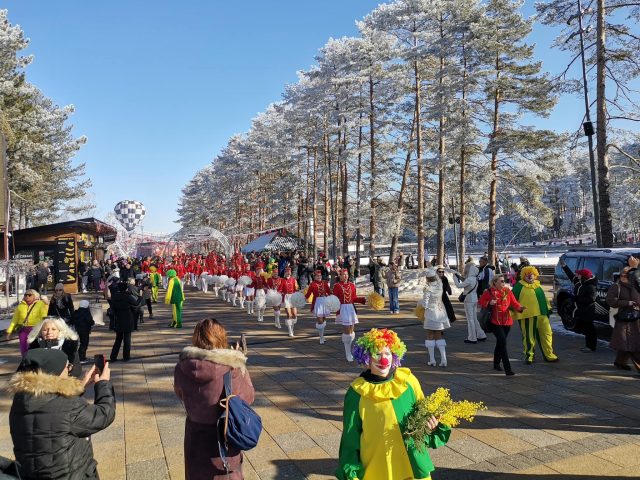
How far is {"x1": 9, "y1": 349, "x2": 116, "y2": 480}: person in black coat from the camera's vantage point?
9.55ft

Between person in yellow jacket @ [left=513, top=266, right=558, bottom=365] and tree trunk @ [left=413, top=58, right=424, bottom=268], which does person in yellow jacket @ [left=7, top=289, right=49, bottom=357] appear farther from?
tree trunk @ [left=413, top=58, right=424, bottom=268]

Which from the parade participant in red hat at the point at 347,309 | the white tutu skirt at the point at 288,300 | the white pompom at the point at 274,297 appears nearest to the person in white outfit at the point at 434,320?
the parade participant in red hat at the point at 347,309

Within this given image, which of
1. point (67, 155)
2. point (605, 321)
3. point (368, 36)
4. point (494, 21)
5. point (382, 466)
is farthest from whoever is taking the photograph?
point (67, 155)

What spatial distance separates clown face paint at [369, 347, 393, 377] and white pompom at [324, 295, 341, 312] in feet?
26.0

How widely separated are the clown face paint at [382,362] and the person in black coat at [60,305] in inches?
314

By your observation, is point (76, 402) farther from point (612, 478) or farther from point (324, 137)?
point (324, 137)

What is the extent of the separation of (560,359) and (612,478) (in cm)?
556

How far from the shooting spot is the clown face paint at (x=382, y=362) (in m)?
3.39

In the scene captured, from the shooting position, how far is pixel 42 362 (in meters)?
3.00

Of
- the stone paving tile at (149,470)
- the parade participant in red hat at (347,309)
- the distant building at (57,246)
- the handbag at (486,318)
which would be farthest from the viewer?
the distant building at (57,246)

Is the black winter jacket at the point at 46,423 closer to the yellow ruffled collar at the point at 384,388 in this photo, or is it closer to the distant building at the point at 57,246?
the yellow ruffled collar at the point at 384,388

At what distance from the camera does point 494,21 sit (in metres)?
23.1

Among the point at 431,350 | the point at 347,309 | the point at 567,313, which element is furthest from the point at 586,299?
the point at 347,309

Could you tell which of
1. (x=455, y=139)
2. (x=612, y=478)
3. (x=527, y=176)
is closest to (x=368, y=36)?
(x=455, y=139)
